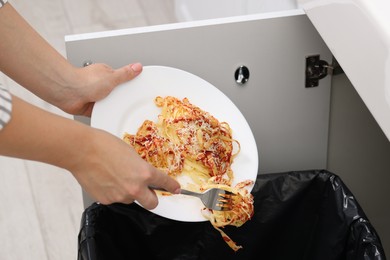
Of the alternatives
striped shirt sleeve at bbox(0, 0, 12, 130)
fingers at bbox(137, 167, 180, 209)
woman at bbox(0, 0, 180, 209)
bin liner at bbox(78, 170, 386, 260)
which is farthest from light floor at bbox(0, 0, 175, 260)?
striped shirt sleeve at bbox(0, 0, 12, 130)

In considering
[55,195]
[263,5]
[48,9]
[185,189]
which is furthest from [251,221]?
[48,9]

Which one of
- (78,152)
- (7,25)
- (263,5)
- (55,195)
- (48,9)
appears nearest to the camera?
(78,152)

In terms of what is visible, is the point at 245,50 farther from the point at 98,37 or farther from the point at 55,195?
the point at 55,195

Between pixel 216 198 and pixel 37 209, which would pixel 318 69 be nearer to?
pixel 216 198

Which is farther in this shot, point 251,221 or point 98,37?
point 251,221

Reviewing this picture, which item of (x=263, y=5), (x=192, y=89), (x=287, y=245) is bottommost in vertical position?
(x=287, y=245)

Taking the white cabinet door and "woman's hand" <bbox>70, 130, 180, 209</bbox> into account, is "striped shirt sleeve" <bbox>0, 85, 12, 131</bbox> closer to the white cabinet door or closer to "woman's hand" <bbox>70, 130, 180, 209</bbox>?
"woman's hand" <bbox>70, 130, 180, 209</bbox>

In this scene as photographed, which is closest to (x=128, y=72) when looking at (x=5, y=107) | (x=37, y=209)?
(x=5, y=107)

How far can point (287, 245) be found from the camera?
1.13m

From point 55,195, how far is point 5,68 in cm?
70

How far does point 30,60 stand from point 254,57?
0.34 meters

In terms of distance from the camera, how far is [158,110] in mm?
985

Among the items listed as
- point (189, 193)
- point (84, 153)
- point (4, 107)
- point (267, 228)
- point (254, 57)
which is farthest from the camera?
point (267, 228)

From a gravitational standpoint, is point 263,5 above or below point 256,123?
above
